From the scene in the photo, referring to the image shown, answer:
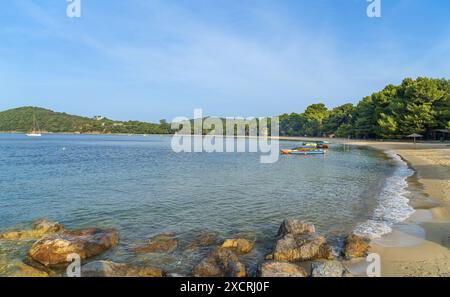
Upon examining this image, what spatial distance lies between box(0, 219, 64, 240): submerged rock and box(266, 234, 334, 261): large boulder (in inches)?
333

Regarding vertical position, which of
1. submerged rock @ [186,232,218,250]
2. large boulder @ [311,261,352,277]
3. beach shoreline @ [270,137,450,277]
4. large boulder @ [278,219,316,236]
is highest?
large boulder @ [311,261,352,277]

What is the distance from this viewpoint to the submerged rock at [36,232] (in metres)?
10.6

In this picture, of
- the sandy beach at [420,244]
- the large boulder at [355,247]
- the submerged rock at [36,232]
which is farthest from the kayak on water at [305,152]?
the submerged rock at [36,232]

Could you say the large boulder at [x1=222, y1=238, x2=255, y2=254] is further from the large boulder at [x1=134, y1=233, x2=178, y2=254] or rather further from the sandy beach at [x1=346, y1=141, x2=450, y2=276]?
the sandy beach at [x1=346, y1=141, x2=450, y2=276]

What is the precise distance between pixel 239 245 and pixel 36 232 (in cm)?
774

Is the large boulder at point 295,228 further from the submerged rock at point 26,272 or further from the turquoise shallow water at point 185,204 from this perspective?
the submerged rock at point 26,272

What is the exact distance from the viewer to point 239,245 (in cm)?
940

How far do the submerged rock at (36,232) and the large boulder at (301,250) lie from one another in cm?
847

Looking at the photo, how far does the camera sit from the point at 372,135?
85812 millimetres

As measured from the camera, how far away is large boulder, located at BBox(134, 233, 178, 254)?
9.41 m

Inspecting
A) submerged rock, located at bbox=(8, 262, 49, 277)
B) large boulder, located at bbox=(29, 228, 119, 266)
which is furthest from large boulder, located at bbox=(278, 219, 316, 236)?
submerged rock, located at bbox=(8, 262, 49, 277)

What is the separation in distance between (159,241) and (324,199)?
1024cm

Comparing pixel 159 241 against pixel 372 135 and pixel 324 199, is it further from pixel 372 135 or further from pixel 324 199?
pixel 372 135
